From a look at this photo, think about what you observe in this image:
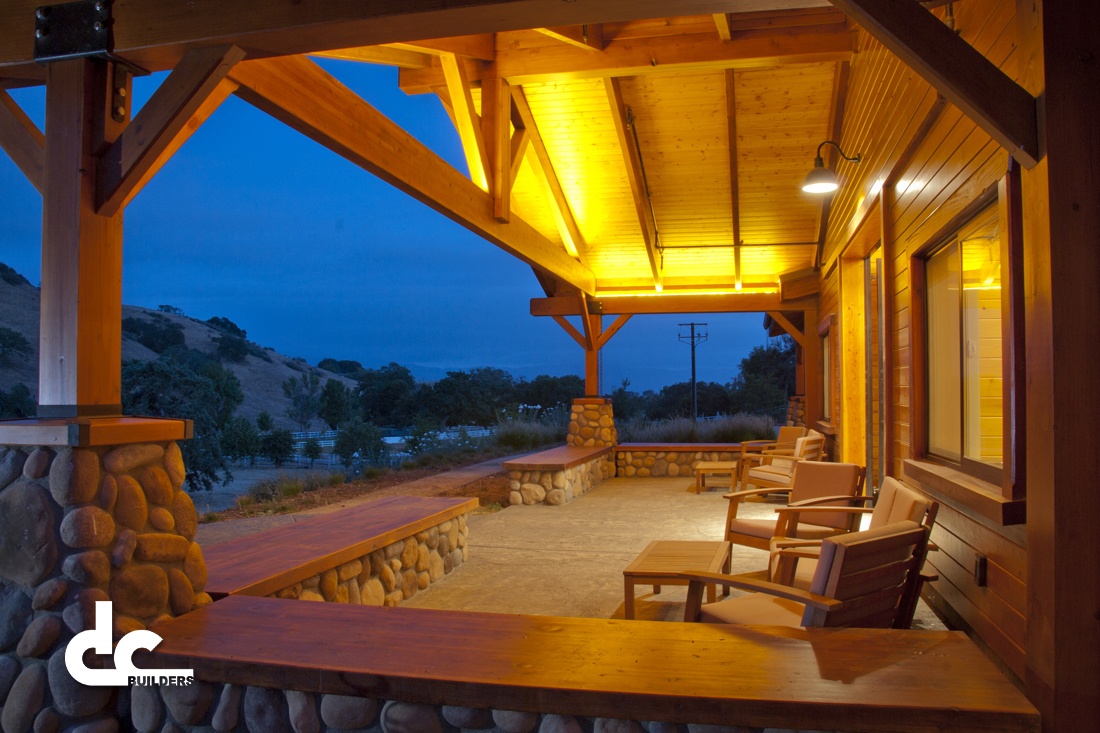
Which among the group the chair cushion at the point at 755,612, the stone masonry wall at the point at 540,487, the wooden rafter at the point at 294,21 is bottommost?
the stone masonry wall at the point at 540,487

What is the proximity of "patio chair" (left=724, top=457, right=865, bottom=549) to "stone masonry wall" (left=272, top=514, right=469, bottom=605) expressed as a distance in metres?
1.91

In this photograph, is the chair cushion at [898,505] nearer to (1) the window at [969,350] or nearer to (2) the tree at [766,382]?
(1) the window at [969,350]

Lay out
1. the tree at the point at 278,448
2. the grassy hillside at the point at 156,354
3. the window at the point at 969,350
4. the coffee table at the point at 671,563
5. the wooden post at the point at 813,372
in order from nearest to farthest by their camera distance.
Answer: the window at the point at 969,350 → the coffee table at the point at 671,563 → the wooden post at the point at 813,372 → the tree at the point at 278,448 → the grassy hillside at the point at 156,354

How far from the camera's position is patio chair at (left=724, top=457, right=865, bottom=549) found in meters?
4.62

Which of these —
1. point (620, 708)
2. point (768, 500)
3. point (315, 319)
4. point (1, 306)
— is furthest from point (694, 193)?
point (315, 319)

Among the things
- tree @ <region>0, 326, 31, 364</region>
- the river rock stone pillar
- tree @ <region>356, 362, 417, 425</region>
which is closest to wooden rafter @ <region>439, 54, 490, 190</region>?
the river rock stone pillar

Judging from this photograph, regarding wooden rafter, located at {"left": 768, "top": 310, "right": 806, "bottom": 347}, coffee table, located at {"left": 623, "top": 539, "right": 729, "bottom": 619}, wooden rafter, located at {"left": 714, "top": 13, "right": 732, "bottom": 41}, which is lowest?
coffee table, located at {"left": 623, "top": 539, "right": 729, "bottom": 619}

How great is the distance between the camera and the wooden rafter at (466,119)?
18.1 feet

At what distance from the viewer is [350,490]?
9.85m

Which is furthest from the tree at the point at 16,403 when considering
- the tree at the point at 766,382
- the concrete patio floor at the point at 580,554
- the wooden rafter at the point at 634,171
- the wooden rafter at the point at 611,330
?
the tree at the point at 766,382

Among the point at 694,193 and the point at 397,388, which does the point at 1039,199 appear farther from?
the point at 397,388

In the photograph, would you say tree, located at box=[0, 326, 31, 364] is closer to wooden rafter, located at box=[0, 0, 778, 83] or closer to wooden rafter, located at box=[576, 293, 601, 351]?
wooden rafter, located at box=[576, 293, 601, 351]

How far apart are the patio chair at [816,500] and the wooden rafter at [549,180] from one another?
4632 mm

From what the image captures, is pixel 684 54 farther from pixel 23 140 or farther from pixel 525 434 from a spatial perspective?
pixel 525 434
